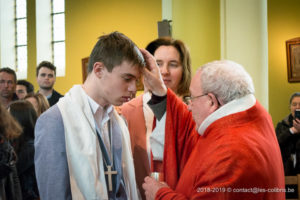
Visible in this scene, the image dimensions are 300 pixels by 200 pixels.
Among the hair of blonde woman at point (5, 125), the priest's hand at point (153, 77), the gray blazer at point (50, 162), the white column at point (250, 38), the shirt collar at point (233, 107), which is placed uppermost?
the white column at point (250, 38)

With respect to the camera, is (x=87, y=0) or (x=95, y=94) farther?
(x=87, y=0)

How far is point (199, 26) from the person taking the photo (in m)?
4.69

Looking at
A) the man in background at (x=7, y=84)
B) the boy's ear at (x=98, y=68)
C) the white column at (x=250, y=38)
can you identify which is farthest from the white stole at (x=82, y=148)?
the white column at (x=250, y=38)

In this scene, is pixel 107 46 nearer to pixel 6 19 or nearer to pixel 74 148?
pixel 74 148

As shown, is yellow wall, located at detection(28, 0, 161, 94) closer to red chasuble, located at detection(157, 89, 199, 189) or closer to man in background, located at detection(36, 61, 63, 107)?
man in background, located at detection(36, 61, 63, 107)

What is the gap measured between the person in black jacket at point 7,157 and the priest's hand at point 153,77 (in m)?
0.94

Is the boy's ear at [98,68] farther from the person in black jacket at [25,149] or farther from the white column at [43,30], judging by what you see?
the white column at [43,30]

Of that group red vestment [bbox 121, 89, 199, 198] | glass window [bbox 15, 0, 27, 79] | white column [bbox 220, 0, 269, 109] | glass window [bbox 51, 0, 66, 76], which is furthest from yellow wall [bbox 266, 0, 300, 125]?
glass window [bbox 15, 0, 27, 79]

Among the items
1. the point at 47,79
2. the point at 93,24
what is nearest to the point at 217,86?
the point at 47,79

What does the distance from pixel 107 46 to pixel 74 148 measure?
0.62m

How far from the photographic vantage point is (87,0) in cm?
455

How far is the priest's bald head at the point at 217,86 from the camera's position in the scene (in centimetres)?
151

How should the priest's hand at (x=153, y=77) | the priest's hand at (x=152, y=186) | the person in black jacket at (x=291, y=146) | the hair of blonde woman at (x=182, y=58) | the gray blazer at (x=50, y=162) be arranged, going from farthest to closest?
the person in black jacket at (x=291, y=146) < the hair of blonde woman at (x=182, y=58) < the priest's hand at (x=153, y=77) < the priest's hand at (x=152, y=186) < the gray blazer at (x=50, y=162)

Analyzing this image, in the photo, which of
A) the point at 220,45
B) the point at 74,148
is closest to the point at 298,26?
the point at 220,45
